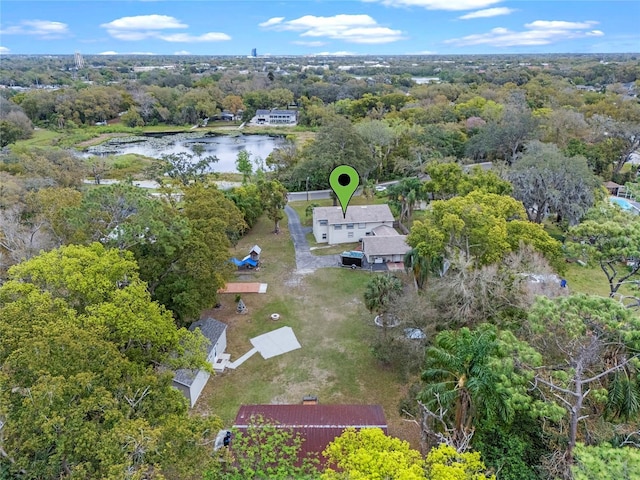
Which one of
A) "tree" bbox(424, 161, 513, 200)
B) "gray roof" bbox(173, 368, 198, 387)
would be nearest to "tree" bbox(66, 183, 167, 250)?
"gray roof" bbox(173, 368, 198, 387)

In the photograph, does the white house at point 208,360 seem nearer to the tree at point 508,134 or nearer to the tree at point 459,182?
the tree at point 459,182

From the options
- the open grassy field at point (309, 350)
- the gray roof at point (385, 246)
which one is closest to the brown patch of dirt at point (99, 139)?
the open grassy field at point (309, 350)

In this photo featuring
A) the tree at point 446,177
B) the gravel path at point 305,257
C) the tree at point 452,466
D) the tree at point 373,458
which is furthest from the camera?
the tree at point 446,177

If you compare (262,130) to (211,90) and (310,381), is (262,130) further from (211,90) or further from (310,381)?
(310,381)

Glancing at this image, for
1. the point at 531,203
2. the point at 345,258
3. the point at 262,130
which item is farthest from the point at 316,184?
the point at 262,130

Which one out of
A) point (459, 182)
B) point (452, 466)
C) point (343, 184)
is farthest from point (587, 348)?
point (343, 184)

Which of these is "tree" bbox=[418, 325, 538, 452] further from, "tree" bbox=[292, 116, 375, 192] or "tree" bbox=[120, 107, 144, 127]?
"tree" bbox=[120, 107, 144, 127]
